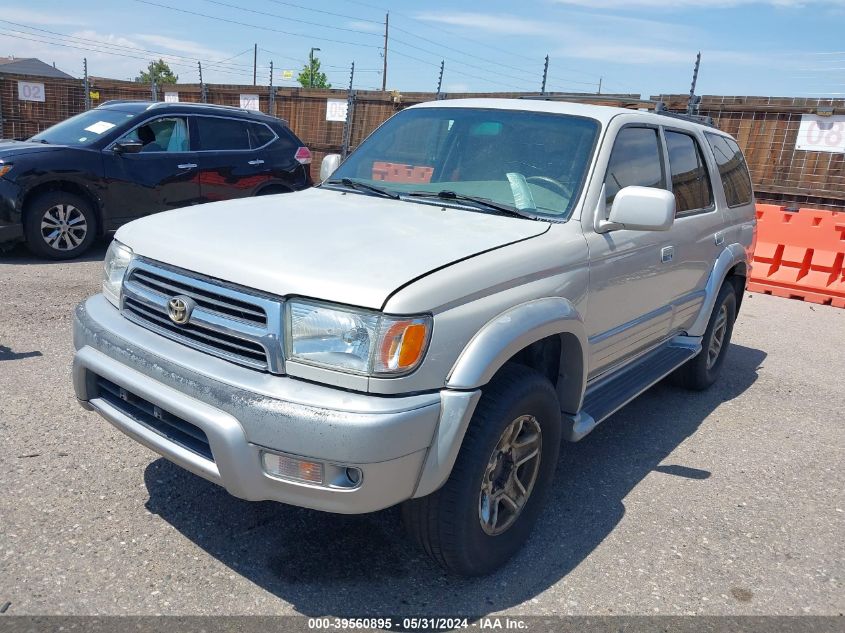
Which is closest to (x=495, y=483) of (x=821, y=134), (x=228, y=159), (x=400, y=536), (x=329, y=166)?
(x=400, y=536)

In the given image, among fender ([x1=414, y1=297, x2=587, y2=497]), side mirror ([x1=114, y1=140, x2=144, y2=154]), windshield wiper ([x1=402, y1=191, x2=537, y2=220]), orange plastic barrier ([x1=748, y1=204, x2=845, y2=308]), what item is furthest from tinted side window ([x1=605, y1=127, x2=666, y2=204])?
side mirror ([x1=114, y1=140, x2=144, y2=154])

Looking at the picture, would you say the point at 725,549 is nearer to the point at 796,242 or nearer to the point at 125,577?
the point at 125,577

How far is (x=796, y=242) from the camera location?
8.92m

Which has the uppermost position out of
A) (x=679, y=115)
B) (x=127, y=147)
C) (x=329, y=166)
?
(x=679, y=115)

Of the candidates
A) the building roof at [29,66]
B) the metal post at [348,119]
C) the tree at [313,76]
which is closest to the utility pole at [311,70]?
the tree at [313,76]

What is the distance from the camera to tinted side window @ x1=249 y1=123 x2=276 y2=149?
9.12 metres

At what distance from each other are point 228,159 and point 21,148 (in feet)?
7.31

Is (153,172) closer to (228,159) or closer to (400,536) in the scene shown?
(228,159)

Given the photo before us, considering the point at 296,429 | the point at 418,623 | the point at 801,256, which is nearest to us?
the point at 296,429

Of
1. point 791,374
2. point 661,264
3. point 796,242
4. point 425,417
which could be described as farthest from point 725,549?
point 796,242

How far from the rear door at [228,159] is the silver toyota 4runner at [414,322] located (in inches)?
204

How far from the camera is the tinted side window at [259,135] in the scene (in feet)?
29.9

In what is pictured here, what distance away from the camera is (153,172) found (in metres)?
8.31

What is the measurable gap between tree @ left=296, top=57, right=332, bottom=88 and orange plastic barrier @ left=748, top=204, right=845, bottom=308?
59.7 metres
